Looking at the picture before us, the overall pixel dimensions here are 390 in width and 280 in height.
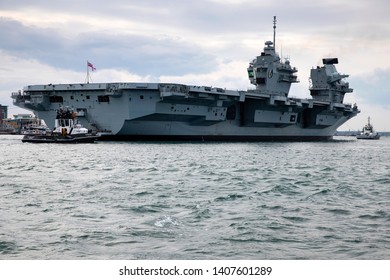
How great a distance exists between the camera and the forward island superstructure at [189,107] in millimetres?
50219

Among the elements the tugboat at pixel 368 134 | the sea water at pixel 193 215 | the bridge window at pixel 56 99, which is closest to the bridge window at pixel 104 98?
the bridge window at pixel 56 99

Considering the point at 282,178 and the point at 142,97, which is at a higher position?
the point at 142,97

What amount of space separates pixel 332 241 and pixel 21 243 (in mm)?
5656

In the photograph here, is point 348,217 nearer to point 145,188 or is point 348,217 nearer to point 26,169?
point 145,188

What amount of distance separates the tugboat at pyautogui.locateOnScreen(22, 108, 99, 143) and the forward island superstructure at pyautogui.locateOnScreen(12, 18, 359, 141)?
2107 mm

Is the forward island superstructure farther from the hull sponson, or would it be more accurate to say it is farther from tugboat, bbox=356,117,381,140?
tugboat, bbox=356,117,381,140

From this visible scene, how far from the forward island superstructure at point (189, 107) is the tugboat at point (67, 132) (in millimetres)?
2107

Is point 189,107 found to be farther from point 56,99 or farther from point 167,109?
point 56,99

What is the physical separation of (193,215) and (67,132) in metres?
40.6

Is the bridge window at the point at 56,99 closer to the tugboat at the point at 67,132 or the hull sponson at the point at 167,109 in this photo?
the hull sponson at the point at 167,109

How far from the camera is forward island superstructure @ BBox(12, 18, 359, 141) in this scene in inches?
1977

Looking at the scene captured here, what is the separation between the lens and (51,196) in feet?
50.9

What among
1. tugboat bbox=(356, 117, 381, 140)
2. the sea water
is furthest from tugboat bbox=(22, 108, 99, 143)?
tugboat bbox=(356, 117, 381, 140)
